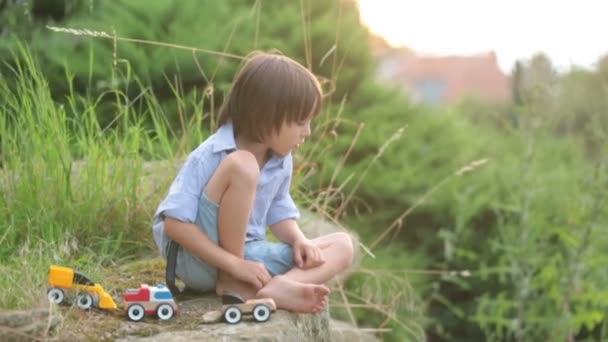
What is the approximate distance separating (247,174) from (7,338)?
85cm

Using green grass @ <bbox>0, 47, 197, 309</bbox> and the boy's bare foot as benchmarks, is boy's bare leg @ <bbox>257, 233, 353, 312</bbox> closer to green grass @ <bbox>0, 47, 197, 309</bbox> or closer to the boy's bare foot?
the boy's bare foot

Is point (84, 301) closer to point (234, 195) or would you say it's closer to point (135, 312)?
point (135, 312)

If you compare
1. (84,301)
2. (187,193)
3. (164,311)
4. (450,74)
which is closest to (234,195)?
(187,193)

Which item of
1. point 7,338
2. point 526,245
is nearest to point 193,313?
point 7,338

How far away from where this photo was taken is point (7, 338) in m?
2.65

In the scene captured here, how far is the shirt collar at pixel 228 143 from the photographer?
329 cm

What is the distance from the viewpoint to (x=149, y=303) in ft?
10.0

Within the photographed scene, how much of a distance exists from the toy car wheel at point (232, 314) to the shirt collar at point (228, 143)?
0.50m

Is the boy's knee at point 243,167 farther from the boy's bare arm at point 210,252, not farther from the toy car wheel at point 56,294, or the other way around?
the toy car wheel at point 56,294

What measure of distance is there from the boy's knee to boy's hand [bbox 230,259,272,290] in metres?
0.25

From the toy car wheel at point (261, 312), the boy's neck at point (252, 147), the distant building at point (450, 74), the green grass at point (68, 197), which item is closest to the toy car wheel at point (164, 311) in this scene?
the toy car wheel at point (261, 312)

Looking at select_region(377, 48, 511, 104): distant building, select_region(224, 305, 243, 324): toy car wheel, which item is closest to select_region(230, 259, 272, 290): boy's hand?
select_region(224, 305, 243, 324): toy car wheel

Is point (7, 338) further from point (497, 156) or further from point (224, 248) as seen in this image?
point (497, 156)

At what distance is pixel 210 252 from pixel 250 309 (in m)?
0.25
